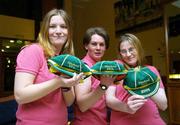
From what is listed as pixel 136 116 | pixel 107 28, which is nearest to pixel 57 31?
pixel 136 116

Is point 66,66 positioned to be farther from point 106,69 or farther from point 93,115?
point 93,115

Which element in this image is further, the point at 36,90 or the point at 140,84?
the point at 140,84

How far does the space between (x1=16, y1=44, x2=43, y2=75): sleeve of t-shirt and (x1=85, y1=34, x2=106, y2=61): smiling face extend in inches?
14.3

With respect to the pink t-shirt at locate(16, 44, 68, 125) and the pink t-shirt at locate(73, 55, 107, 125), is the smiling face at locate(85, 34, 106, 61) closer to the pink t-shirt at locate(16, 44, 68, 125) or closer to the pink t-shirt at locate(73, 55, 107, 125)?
the pink t-shirt at locate(73, 55, 107, 125)

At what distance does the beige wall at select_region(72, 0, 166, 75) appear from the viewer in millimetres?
4113

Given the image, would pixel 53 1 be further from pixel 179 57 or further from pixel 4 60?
pixel 179 57

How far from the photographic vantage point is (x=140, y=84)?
104 cm

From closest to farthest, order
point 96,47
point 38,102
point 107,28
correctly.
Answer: point 38,102 → point 96,47 → point 107,28

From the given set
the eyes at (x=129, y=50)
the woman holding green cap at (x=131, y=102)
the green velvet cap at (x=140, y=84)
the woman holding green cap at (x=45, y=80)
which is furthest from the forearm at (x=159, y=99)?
the woman holding green cap at (x=45, y=80)

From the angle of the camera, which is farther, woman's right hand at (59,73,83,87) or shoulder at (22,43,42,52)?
shoulder at (22,43,42,52)

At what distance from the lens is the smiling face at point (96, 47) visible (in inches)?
53.1

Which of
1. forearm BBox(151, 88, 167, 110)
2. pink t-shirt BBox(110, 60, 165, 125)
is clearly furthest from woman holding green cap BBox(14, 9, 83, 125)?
forearm BBox(151, 88, 167, 110)

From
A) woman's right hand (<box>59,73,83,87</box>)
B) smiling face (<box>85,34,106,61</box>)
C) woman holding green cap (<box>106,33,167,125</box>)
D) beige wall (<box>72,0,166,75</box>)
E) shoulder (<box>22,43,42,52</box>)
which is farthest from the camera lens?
beige wall (<box>72,0,166,75</box>)

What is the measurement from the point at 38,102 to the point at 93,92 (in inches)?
8.6
